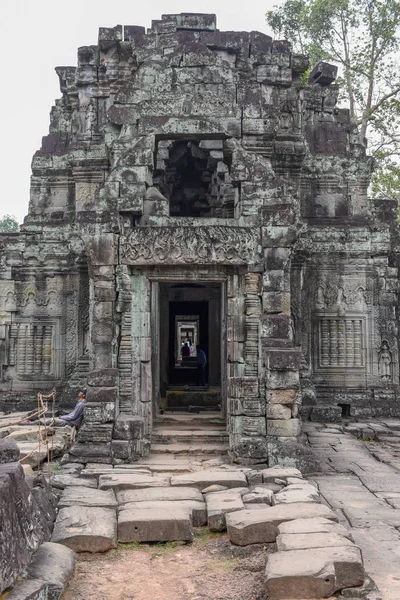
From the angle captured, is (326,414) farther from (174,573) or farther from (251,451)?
(174,573)

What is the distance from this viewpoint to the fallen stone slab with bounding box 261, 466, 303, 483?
7170 millimetres

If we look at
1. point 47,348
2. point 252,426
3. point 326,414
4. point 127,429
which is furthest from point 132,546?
point 47,348

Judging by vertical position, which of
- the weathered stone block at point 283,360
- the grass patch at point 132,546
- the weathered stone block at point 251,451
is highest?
the weathered stone block at point 283,360

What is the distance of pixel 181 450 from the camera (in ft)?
29.3

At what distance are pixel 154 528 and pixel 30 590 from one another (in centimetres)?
180

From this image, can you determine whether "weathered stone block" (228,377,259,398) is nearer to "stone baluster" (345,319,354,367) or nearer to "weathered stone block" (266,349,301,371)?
"weathered stone block" (266,349,301,371)

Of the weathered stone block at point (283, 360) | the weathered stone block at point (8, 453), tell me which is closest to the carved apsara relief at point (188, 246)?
the weathered stone block at point (283, 360)

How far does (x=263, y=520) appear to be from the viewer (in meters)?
5.59

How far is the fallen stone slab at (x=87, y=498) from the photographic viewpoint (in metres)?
6.22

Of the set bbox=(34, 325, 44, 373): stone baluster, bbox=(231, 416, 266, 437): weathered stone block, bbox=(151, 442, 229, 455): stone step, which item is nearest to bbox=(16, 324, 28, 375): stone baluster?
bbox=(34, 325, 44, 373): stone baluster

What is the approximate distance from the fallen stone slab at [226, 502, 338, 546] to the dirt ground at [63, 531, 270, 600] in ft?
0.29

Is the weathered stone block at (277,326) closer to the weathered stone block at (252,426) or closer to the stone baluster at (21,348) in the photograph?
the weathered stone block at (252,426)

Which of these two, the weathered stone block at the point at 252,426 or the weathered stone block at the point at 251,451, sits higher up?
the weathered stone block at the point at 252,426

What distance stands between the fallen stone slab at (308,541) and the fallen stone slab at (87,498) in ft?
6.48
